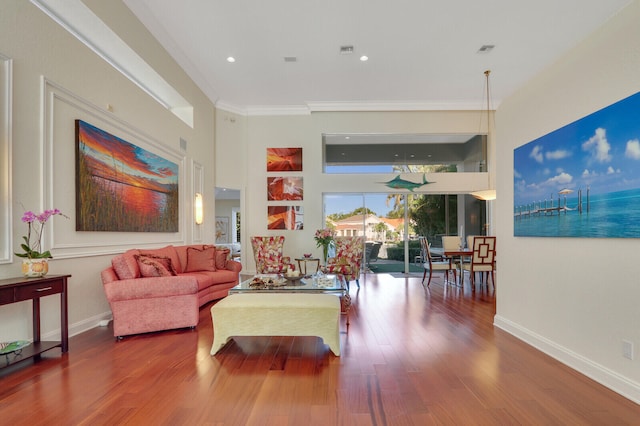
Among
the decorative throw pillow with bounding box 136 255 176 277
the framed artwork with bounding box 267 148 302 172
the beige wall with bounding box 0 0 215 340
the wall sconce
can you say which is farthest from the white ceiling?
the decorative throw pillow with bounding box 136 255 176 277

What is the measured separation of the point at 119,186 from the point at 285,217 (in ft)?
13.8

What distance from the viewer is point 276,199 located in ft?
26.8

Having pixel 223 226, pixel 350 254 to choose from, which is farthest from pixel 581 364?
pixel 223 226

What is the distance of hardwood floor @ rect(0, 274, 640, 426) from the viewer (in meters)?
2.06

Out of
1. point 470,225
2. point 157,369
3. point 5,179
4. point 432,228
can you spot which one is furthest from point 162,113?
point 470,225

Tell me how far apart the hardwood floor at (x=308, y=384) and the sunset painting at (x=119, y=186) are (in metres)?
1.42

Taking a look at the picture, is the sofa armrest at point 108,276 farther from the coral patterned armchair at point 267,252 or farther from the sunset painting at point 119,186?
the coral patterned armchair at point 267,252

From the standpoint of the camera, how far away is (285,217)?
816cm

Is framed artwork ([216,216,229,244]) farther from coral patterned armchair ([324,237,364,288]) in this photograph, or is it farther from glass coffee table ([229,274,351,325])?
glass coffee table ([229,274,351,325])

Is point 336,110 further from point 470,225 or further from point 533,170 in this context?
point 533,170

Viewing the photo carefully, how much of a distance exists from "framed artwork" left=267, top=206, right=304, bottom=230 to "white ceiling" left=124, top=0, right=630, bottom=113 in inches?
102

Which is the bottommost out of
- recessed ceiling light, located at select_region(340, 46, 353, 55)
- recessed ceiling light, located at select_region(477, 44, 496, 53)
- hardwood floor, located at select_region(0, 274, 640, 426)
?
hardwood floor, located at select_region(0, 274, 640, 426)

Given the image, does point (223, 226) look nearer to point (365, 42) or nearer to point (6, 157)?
point (365, 42)

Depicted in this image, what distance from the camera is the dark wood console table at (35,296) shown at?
8.43 ft
